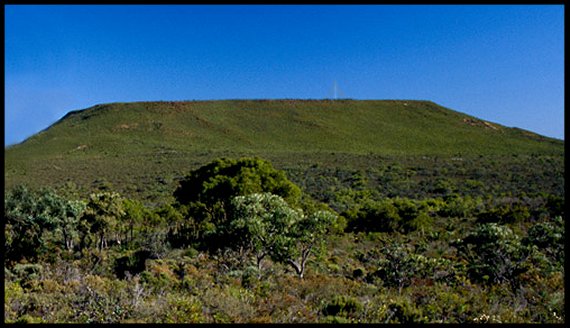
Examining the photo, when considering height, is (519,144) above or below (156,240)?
above

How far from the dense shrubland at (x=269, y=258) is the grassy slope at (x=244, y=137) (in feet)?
91.3

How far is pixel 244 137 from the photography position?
7862cm

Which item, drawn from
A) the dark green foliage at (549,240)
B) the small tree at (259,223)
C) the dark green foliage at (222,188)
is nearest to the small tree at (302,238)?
the small tree at (259,223)

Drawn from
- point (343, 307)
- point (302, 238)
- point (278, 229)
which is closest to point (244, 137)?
point (278, 229)

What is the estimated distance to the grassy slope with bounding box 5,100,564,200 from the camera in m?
57.2

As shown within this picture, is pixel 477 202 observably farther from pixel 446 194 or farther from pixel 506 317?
pixel 506 317

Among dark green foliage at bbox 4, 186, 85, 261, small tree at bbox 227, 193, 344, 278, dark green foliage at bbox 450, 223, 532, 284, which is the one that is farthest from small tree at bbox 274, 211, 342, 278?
dark green foliage at bbox 4, 186, 85, 261

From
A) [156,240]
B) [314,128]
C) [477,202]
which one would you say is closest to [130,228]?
[156,240]

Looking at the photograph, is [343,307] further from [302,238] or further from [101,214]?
[101,214]

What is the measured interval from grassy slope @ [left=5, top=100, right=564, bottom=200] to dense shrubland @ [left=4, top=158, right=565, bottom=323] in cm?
2782

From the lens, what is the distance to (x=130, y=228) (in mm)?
20531

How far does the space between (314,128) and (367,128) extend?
36.3 feet

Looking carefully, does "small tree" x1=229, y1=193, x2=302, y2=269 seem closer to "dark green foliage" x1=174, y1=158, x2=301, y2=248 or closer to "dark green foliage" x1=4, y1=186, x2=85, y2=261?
"dark green foliage" x1=174, y1=158, x2=301, y2=248

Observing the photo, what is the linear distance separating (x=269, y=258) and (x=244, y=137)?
208ft
